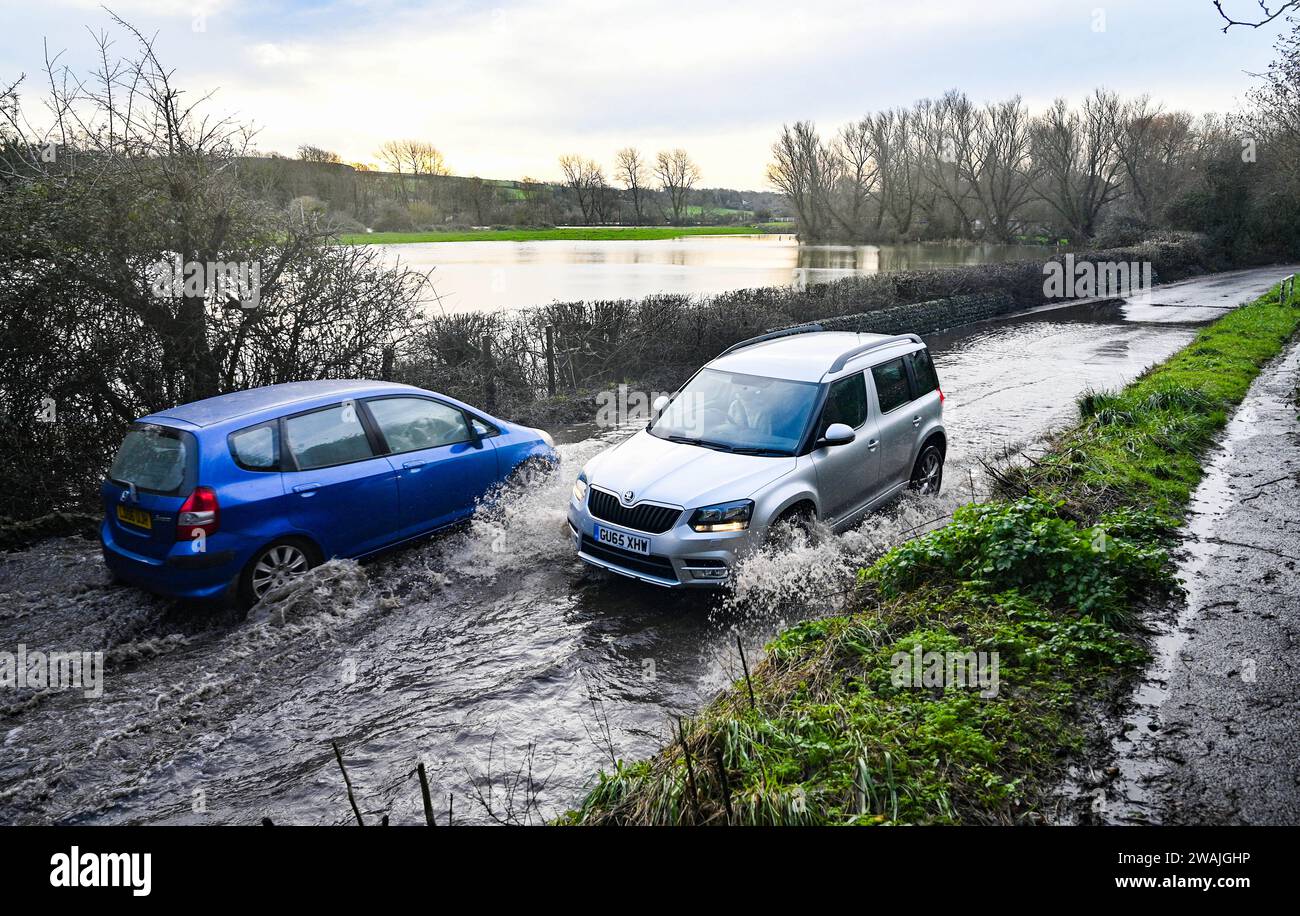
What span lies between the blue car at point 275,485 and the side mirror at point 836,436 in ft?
11.4

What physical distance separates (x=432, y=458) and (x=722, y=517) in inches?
120

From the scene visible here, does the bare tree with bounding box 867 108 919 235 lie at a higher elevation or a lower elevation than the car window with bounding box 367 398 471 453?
higher

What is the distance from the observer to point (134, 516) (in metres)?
6.61

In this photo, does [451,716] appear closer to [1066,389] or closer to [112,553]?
[112,553]

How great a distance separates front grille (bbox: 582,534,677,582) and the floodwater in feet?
18.6

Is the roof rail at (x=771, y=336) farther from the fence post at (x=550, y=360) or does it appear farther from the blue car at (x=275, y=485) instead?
the fence post at (x=550, y=360)

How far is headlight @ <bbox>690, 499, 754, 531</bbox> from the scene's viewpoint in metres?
6.61

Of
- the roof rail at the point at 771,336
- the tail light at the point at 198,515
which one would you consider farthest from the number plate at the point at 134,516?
the roof rail at the point at 771,336

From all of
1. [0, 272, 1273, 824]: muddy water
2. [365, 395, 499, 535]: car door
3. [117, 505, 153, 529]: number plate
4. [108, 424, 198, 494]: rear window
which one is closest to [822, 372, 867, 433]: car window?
[0, 272, 1273, 824]: muddy water

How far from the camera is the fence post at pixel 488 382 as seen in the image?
547 inches

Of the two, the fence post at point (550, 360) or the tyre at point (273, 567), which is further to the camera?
the fence post at point (550, 360)

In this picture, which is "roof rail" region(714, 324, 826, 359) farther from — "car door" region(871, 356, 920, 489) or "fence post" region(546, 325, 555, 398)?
"fence post" region(546, 325, 555, 398)

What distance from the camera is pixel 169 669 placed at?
5969 mm
